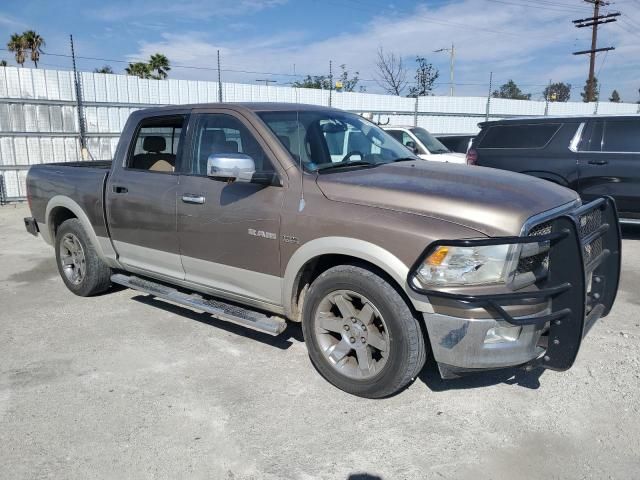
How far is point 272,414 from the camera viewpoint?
10.5ft

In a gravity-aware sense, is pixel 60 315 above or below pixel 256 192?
below

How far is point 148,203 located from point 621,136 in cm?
655

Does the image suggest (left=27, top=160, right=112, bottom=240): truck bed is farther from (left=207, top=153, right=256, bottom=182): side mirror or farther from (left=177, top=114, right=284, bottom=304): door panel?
(left=207, top=153, right=256, bottom=182): side mirror

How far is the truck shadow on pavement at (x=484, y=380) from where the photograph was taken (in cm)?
351

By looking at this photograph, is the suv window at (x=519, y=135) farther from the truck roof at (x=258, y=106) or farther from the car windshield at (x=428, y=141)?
the truck roof at (x=258, y=106)

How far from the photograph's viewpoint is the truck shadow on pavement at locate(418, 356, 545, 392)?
3510mm

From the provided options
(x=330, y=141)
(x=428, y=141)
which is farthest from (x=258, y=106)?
(x=428, y=141)

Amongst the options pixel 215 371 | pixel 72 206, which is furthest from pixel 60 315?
pixel 215 371

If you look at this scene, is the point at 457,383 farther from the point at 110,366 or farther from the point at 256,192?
the point at 110,366

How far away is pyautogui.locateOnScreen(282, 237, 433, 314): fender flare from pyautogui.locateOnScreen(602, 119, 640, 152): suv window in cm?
588

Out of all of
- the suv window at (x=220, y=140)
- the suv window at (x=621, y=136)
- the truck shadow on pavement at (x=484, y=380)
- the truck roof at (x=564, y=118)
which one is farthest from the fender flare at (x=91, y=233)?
the suv window at (x=621, y=136)

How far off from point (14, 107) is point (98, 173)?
28.8 feet

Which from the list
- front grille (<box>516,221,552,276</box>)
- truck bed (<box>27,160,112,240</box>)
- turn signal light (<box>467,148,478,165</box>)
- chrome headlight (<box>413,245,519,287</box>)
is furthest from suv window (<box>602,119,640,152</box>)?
truck bed (<box>27,160,112,240</box>)

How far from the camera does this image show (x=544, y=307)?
2.86 metres
